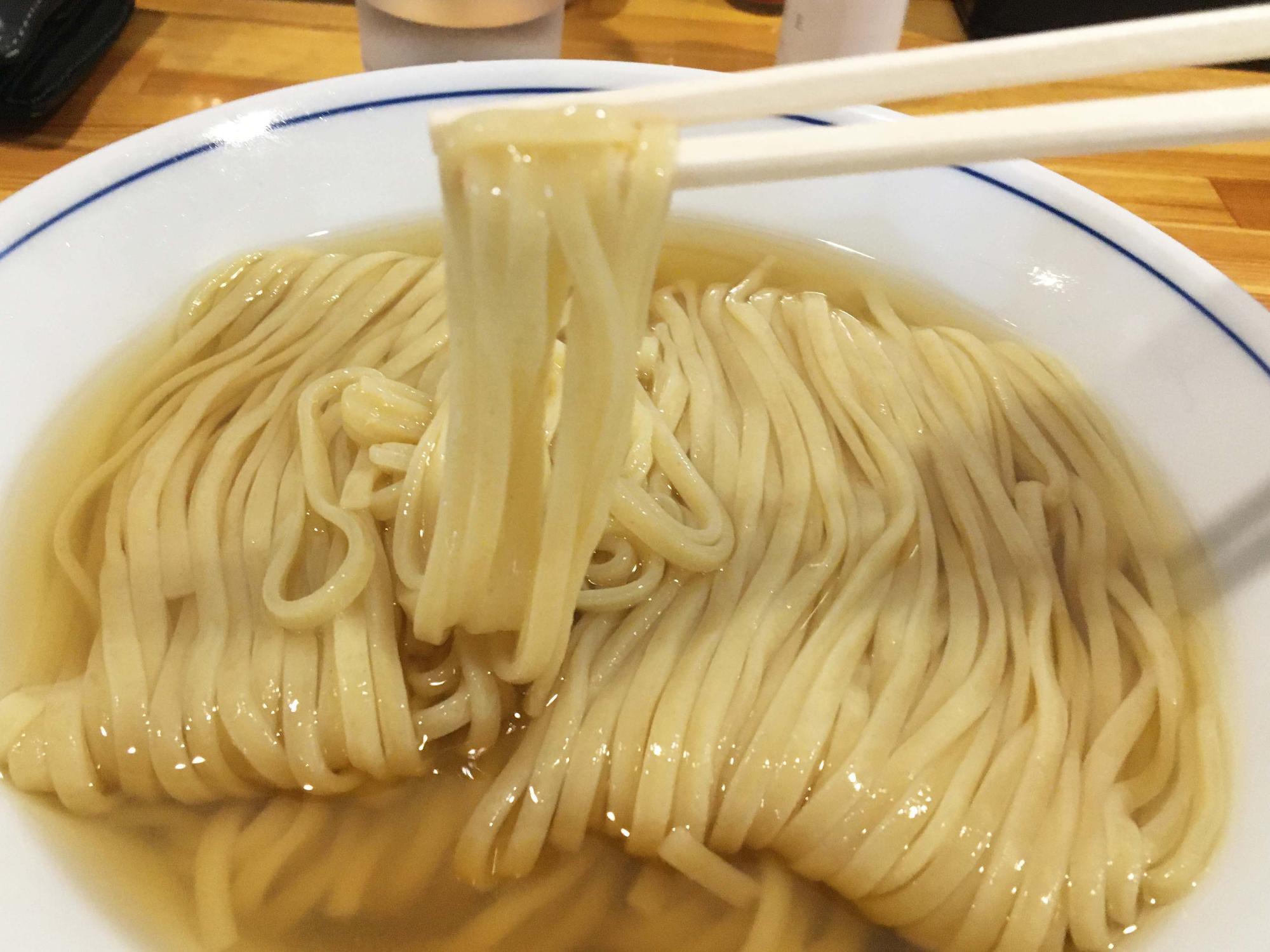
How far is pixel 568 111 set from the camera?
83 cm

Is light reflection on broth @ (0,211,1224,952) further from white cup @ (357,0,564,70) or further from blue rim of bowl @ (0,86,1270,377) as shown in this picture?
white cup @ (357,0,564,70)

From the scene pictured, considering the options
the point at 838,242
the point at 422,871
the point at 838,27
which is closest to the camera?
the point at 422,871

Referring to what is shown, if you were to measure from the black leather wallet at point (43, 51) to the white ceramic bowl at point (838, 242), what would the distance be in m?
0.67

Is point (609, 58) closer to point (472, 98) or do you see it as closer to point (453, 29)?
point (453, 29)

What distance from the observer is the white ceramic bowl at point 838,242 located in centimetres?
122

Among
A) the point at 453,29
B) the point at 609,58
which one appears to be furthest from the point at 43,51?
the point at 609,58

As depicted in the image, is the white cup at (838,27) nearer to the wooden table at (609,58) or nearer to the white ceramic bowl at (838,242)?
the wooden table at (609,58)

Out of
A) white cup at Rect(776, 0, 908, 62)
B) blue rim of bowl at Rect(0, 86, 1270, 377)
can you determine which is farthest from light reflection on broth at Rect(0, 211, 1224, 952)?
white cup at Rect(776, 0, 908, 62)

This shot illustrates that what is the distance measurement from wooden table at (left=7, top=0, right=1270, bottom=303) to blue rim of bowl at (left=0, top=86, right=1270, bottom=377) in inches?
20.9

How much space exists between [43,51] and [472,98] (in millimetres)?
1027

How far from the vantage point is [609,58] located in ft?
7.89

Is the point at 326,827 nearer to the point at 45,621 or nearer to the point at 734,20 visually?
the point at 45,621

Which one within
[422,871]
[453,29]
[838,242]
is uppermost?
[453,29]

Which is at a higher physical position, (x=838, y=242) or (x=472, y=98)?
(x=472, y=98)
